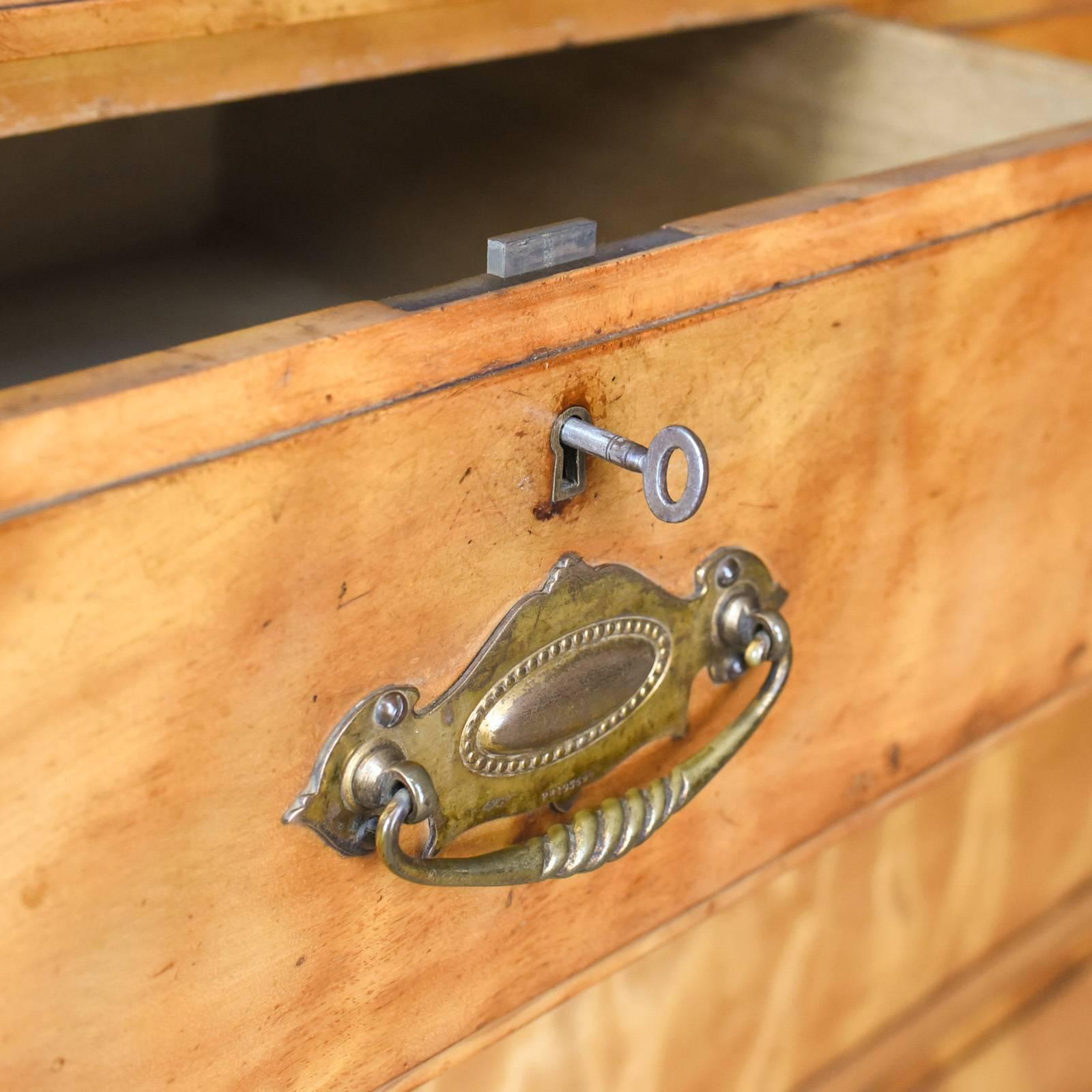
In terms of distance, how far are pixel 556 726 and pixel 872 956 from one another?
0.44m

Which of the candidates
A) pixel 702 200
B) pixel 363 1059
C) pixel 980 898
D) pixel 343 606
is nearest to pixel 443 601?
pixel 343 606

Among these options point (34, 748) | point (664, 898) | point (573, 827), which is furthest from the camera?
point (664, 898)

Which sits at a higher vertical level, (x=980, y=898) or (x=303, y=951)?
(x=303, y=951)

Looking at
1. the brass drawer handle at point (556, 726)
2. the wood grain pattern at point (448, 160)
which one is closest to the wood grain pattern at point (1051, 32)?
the wood grain pattern at point (448, 160)

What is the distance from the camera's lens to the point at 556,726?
16.6 inches

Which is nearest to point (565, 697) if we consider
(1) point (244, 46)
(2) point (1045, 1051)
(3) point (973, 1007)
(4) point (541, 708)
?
(4) point (541, 708)

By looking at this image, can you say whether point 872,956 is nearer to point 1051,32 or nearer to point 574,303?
point 574,303

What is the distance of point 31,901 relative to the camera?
0.33 meters

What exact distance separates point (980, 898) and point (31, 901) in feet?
2.11

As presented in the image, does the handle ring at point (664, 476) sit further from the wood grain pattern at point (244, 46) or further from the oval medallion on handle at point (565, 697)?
the wood grain pattern at point (244, 46)

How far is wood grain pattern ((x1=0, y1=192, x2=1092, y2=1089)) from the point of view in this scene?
1.07 ft

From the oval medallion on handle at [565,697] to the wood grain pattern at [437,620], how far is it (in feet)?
0.06

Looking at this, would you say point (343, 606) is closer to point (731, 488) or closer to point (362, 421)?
point (362, 421)

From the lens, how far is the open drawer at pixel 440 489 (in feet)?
1.07
